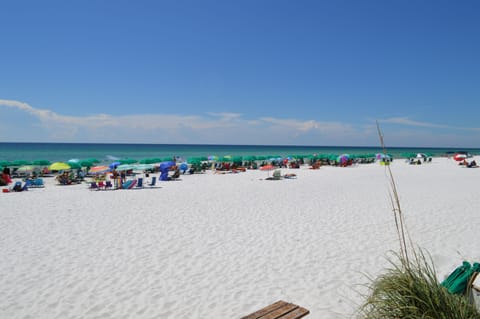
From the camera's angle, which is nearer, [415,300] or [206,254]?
[415,300]

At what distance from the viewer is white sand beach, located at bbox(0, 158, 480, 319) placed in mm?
3578

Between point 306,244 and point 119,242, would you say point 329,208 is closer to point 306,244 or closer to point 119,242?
point 306,244

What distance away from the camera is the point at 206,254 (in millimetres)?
5195

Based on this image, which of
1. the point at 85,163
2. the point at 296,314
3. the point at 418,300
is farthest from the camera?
the point at 85,163

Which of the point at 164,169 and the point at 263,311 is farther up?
the point at 164,169

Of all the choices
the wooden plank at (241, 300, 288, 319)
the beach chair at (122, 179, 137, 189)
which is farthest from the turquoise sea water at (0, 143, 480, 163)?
the wooden plank at (241, 300, 288, 319)

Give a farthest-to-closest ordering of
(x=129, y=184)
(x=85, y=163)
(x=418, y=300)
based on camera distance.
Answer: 1. (x=85, y=163)
2. (x=129, y=184)
3. (x=418, y=300)

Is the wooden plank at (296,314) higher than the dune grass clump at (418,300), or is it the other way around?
the dune grass clump at (418,300)

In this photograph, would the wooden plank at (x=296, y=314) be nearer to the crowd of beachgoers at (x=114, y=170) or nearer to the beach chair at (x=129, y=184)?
the crowd of beachgoers at (x=114, y=170)

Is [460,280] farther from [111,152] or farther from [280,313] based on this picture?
[111,152]

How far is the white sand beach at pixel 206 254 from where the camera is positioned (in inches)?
141

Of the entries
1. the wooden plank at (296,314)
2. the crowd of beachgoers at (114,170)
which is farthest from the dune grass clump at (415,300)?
the crowd of beachgoers at (114,170)

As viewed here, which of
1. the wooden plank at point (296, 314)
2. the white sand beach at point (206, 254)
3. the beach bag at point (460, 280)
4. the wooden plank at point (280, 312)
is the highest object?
the beach bag at point (460, 280)

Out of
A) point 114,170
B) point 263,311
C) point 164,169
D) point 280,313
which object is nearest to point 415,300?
point 280,313
